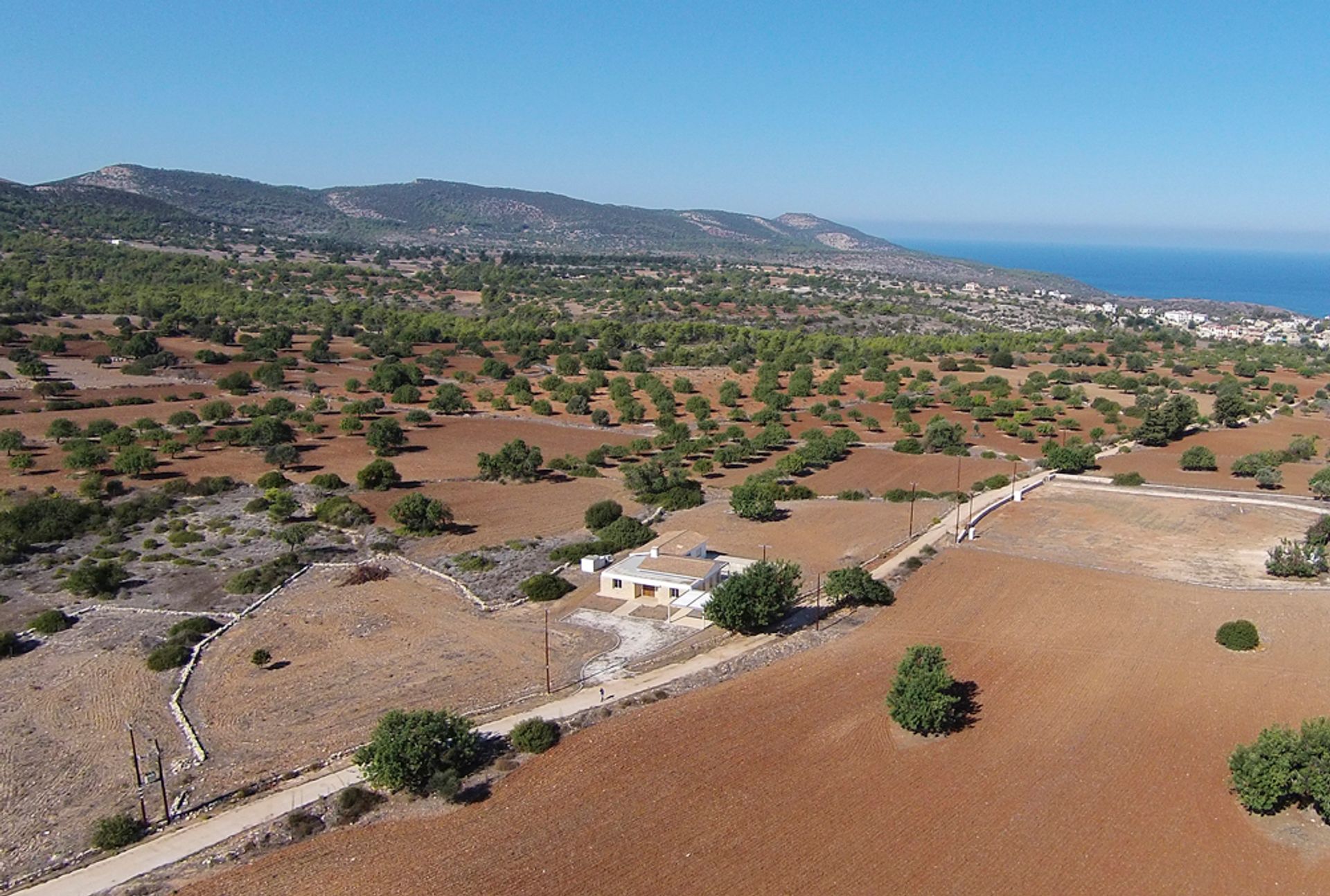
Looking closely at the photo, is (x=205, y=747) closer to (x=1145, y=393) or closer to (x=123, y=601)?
(x=123, y=601)

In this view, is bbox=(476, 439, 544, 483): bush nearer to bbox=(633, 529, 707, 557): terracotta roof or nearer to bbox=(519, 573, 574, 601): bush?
bbox=(633, 529, 707, 557): terracotta roof

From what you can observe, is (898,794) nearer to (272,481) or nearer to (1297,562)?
(1297,562)

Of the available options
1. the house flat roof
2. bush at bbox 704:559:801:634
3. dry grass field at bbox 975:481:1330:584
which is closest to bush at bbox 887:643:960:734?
A: bush at bbox 704:559:801:634

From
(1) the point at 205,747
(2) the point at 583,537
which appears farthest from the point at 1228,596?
(1) the point at 205,747

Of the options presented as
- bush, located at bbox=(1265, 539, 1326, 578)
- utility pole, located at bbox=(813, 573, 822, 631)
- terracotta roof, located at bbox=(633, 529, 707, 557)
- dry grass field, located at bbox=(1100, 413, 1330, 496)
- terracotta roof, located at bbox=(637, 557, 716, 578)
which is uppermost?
bush, located at bbox=(1265, 539, 1326, 578)

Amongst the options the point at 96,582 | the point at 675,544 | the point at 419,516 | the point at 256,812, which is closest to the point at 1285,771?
the point at 675,544

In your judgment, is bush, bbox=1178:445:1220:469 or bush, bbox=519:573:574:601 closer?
bush, bbox=519:573:574:601
